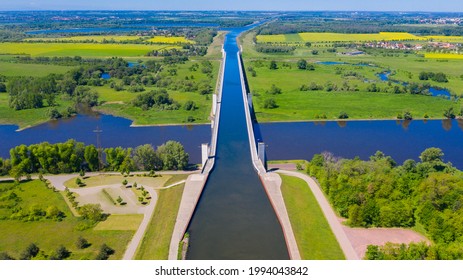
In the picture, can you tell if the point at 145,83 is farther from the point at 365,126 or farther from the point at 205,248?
the point at 205,248

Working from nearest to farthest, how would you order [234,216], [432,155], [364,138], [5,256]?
[5,256] → [234,216] → [432,155] → [364,138]

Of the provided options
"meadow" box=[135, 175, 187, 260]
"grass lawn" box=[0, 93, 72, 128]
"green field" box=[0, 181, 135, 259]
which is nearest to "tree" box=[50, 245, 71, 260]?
"green field" box=[0, 181, 135, 259]

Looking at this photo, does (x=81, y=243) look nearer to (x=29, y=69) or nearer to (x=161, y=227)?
(x=161, y=227)

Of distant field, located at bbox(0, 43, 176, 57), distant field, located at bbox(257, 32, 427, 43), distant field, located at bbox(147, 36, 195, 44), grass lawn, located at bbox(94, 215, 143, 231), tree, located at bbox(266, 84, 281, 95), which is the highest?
distant field, located at bbox(257, 32, 427, 43)

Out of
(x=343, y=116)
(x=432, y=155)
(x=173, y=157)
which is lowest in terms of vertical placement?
(x=173, y=157)

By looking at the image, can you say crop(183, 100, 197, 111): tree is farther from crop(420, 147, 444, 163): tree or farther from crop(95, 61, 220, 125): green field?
crop(420, 147, 444, 163): tree

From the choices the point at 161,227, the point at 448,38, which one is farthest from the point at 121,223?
the point at 448,38

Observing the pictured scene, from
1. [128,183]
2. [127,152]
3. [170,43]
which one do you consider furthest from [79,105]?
[170,43]
